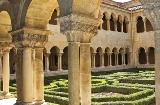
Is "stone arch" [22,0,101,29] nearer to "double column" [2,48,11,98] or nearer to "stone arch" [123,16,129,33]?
"double column" [2,48,11,98]

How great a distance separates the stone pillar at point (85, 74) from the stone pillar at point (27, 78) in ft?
8.42

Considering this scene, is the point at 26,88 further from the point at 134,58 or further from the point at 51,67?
the point at 134,58

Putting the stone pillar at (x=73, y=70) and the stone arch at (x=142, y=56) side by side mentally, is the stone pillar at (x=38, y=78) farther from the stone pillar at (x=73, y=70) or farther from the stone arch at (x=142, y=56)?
the stone arch at (x=142, y=56)

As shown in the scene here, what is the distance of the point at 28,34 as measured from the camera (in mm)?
8188

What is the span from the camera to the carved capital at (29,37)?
813 centimetres

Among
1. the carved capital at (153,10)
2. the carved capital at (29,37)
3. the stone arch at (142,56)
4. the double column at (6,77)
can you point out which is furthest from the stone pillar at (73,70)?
the stone arch at (142,56)

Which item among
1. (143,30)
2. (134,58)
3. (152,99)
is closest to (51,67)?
(134,58)

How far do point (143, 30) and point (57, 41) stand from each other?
15371 mm

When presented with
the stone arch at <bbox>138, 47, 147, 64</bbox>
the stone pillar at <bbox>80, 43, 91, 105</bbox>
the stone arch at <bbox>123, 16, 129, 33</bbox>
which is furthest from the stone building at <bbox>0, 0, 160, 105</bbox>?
the stone arch at <bbox>138, 47, 147, 64</bbox>

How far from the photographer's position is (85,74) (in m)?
6.47

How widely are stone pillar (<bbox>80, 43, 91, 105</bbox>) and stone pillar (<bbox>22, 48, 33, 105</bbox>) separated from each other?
2.57 metres

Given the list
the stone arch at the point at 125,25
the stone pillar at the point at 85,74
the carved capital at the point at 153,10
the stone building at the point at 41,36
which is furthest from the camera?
the stone arch at the point at 125,25

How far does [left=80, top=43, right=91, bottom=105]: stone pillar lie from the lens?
6.38 metres

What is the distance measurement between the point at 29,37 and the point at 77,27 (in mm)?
2768
